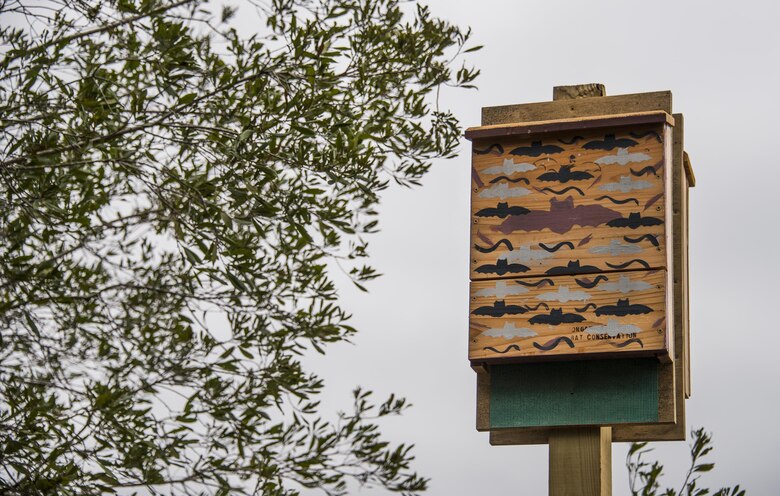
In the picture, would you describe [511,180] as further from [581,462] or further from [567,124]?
[581,462]

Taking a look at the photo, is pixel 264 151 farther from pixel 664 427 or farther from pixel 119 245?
pixel 664 427

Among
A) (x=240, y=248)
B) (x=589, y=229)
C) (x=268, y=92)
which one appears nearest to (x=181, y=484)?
(x=240, y=248)

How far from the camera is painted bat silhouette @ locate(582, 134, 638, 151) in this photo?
16.7 ft

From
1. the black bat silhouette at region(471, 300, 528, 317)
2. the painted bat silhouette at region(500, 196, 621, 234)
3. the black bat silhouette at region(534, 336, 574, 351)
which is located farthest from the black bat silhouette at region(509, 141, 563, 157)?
the black bat silhouette at region(534, 336, 574, 351)

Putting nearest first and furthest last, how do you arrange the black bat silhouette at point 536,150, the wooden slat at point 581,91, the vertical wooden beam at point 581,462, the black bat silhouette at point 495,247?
1. the vertical wooden beam at point 581,462
2. the black bat silhouette at point 495,247
3. the black bat silhouette at point 536,150
4. the wooden slat at point 581,91

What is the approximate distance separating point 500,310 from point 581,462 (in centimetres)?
70

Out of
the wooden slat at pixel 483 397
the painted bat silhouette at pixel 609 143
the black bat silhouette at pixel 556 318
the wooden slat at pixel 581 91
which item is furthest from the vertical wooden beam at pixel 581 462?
the wooden slat at pixel 581 91

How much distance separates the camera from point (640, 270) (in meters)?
4.88

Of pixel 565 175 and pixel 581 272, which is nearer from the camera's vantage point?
pixel 581 272

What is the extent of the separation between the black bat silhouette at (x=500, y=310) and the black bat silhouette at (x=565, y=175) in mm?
577

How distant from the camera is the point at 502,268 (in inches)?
199

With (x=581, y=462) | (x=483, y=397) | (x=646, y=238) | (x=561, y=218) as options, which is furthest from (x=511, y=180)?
(x=581, y=462)

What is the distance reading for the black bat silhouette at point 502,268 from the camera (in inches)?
198

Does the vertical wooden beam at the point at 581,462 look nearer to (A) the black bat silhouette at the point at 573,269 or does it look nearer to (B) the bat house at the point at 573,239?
(B) the bat house at the point at 573,239
